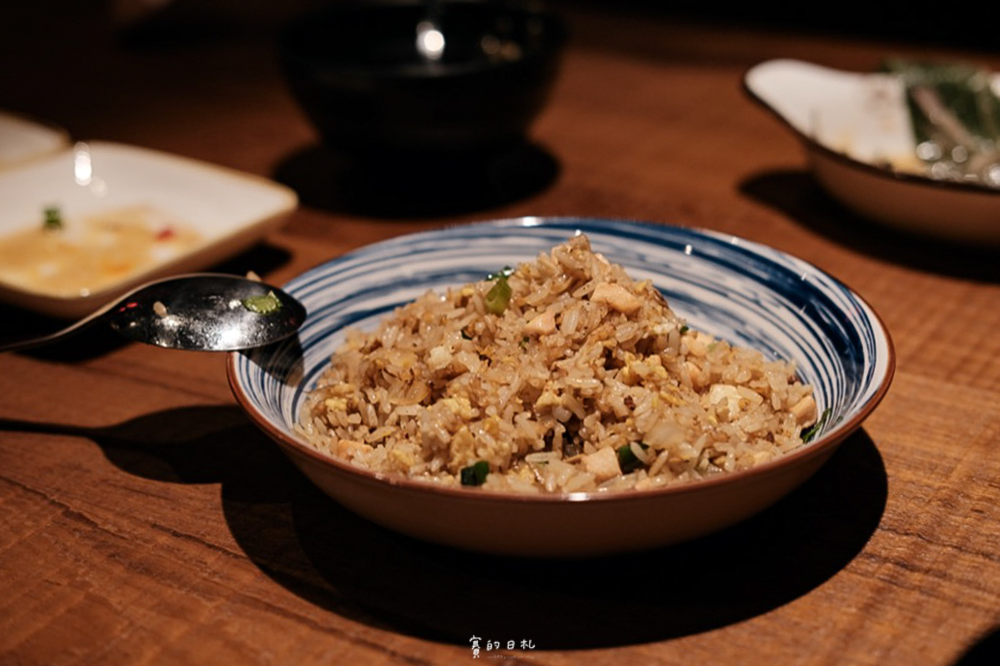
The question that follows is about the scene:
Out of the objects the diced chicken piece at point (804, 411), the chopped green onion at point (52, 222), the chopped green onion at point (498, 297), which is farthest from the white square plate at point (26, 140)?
the diced chicken piece at point (804, 411)

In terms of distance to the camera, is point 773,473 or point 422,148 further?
point 422,148

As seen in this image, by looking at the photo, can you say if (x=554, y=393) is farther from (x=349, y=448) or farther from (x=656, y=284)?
(x=656, y=284)

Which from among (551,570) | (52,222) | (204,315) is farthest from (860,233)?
(52,222)

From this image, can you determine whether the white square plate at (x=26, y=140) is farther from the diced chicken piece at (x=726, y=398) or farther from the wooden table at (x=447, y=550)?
the diced chicken piece at (x=726, y=398)

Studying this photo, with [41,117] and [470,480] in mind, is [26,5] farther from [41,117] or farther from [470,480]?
[470,480]

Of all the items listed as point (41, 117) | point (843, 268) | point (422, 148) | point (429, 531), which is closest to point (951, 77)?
point (843, 268)

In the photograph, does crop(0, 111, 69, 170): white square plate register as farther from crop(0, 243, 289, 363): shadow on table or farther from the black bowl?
crop(0, 243, 289, 363): shadow on table
